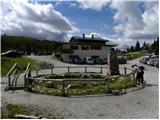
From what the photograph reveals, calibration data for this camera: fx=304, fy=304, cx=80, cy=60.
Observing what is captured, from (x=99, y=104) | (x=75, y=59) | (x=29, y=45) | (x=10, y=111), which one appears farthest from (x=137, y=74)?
(x=29, y=45)

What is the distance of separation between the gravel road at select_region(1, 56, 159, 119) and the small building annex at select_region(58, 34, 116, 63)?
Answer: 1770 inches

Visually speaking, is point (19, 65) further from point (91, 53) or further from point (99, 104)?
point (91, 53)

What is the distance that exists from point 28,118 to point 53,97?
6274 millimetres

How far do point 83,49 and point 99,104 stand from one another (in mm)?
53078

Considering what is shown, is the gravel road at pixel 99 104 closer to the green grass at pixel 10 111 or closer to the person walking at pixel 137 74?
the green grass at pixel 10 111

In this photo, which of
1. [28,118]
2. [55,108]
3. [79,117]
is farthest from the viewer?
[55,108]

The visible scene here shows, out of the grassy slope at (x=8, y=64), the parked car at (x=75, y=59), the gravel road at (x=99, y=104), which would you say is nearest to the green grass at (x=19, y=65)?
the grassy slope at (x=8, y=64)

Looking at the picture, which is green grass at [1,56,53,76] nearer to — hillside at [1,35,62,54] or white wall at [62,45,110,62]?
white wall at [62,45,110,62]

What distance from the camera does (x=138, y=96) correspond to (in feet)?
54.9

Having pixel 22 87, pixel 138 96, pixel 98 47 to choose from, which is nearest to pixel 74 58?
pixel 98 47

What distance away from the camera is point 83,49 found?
6744 cm

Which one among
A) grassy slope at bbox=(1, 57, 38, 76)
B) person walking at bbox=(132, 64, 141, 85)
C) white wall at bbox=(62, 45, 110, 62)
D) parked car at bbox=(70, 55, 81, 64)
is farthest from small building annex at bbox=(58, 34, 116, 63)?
person walking at bbox=(132, 64, 141, 85)

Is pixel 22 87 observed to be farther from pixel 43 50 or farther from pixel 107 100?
pixel 43 50

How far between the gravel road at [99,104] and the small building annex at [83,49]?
148 feet
